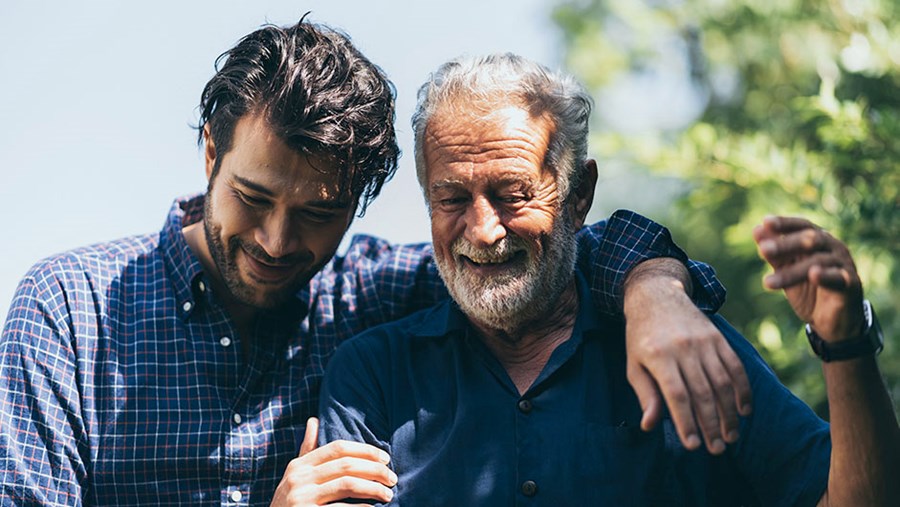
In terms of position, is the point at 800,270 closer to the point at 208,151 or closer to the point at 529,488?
the point at 529,488

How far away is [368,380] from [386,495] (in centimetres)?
32

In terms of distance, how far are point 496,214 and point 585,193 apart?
0.35m

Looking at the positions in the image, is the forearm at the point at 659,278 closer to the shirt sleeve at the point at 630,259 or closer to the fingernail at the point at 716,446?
the shirt sleeve at the point at 630,259

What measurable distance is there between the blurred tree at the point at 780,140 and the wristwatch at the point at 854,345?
1.74 metres

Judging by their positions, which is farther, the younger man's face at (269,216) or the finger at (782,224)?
the younger man's face at (269,216)

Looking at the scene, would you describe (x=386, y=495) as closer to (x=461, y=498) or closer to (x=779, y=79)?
(x=461, y=498)

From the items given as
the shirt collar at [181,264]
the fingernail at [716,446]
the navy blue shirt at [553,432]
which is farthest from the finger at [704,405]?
the shirt collar at [181,264]

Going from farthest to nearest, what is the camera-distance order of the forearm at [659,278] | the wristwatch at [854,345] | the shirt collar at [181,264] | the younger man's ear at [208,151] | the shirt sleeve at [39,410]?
the younger man's ear at [208,151]
the shirt collar at [181,264]
the shirt sleeve at [39,410]
the forearm at [659,278]
the wristwatch at [854,345]

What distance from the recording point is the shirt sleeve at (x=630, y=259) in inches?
96.9

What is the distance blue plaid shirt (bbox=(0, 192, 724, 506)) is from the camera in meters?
2.59

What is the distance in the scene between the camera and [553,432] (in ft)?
7.85

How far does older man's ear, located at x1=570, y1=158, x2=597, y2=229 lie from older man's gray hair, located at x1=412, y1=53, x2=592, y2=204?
3 cm

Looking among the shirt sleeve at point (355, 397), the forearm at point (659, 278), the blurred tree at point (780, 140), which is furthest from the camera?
the blurred tree at point (780, 140)

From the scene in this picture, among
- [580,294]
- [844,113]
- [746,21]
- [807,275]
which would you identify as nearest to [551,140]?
[580,294]
